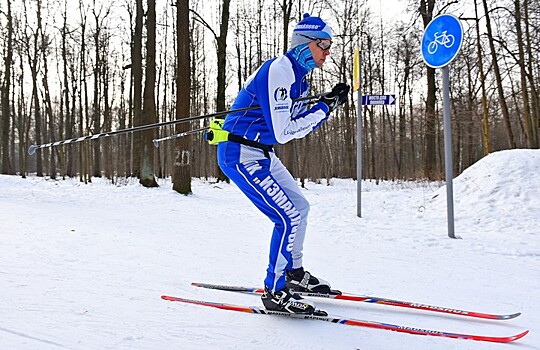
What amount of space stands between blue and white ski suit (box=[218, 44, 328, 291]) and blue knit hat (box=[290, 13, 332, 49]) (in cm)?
6

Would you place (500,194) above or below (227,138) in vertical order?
below

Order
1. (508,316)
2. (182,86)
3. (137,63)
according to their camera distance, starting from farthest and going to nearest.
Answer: (137,63) → (182,86) → (508,316)

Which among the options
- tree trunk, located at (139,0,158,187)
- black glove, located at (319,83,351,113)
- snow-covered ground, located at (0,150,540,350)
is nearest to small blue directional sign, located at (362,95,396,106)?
snow-covered ground, located at (0,150,540,350)

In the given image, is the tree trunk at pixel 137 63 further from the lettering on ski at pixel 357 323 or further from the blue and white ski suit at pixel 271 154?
the lettering on ski at pixel 357 323

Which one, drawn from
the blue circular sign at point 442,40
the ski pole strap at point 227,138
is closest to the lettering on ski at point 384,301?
the ski pole strap at point 227,138

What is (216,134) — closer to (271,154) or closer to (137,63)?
(271,154)

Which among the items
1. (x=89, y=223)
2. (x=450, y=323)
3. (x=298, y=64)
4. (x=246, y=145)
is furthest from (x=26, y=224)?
(x=450, y=323)

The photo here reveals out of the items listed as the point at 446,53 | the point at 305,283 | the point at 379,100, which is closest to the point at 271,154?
the point at 305,283

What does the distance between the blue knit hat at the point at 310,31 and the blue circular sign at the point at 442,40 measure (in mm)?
3459

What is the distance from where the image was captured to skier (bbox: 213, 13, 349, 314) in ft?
9.55

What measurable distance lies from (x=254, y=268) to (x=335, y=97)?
75.0 inches

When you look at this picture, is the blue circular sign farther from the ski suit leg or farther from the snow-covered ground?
the ski suit leg

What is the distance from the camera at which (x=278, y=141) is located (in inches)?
115

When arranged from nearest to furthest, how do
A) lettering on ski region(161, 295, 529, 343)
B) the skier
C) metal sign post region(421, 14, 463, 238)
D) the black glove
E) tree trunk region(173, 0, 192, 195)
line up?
lettering on ski region(161, 295, 529, 343), the skier, the black glove, metal sign post region(421, 14, 463, 238), tree trunk region(173, 0, 192, 195)
